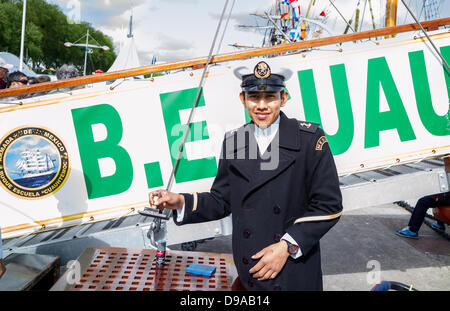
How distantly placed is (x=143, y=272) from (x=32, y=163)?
6.10ft

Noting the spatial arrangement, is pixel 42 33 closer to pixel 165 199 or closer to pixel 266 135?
pixel 165 199

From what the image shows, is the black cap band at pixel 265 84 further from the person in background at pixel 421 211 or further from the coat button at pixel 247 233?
the person in background at pixel 421 211

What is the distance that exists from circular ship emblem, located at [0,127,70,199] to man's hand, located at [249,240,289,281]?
7.66 ft

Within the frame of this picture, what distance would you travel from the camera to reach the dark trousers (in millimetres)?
4816

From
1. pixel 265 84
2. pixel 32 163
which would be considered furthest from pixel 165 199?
pixel 32 163

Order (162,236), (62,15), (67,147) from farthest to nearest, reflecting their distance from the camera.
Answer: (62,15)
(67,147)
(162,236)

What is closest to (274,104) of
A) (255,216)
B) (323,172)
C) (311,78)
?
(323,172)

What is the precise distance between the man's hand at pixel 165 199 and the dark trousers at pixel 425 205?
4731 millimetres

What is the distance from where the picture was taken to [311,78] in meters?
3.25

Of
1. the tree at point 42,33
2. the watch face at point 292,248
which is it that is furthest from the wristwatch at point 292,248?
the tree at point 42,33

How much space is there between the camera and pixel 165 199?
6.01 feet

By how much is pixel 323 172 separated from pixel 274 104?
48 cm
